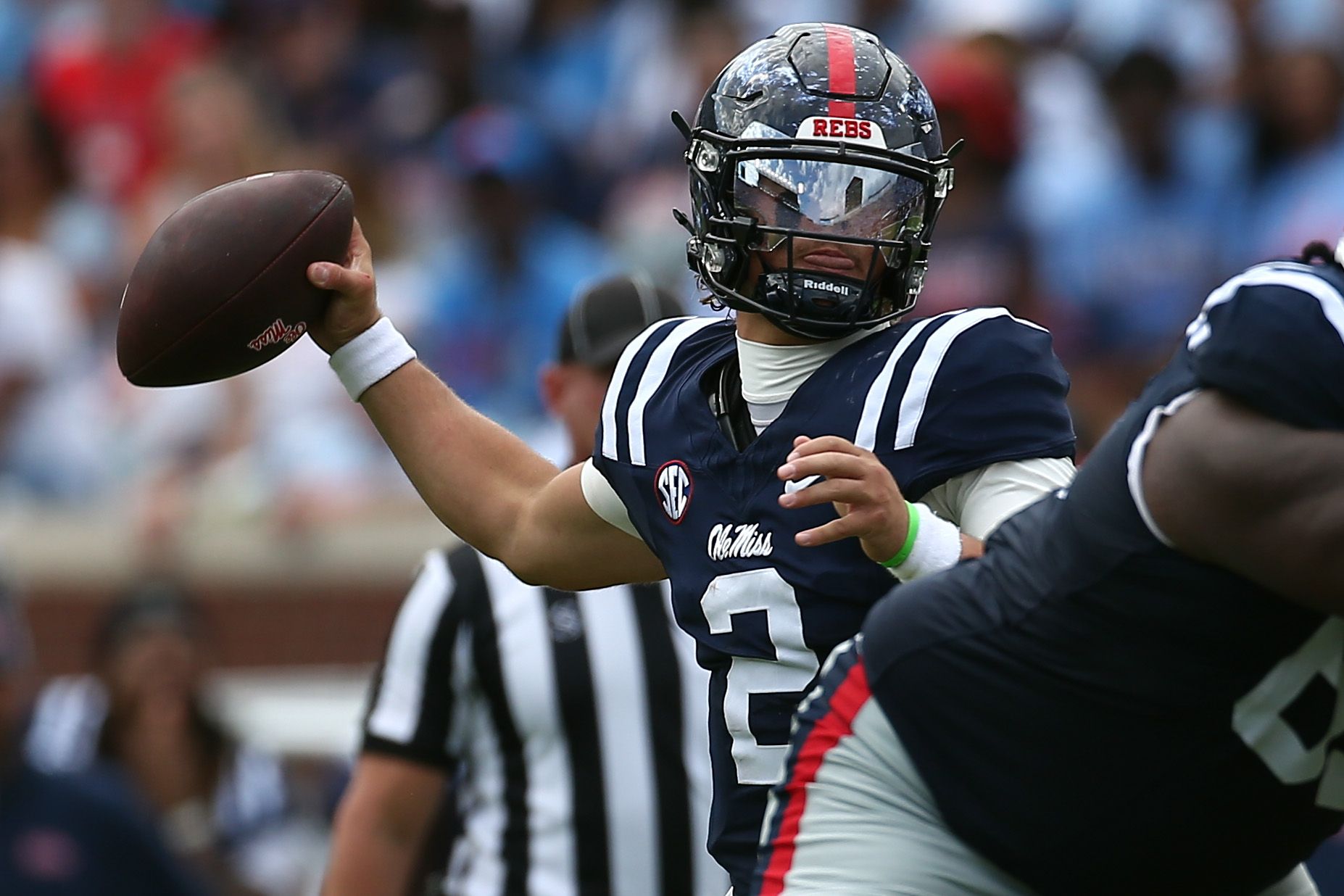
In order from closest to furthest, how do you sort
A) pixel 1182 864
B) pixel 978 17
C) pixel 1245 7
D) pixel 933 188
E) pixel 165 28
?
pixel 1182 864
pixel 933 188
pixel 1245 7
pixel 978 17
pixel 165 28

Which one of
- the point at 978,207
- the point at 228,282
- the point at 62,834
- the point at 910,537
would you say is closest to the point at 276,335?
the point at 228,282

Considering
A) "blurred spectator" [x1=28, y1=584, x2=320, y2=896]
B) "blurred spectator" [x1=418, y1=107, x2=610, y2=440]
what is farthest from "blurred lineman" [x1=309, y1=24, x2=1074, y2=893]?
"blurred spectator" [x1=418, y1=107, x2=610, y2=440]

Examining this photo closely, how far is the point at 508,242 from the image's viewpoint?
24.2ft

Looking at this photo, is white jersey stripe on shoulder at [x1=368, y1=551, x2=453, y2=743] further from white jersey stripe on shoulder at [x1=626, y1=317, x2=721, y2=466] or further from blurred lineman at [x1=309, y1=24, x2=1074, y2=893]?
white jersey stripe on shoulder at [x1=626, y1=317, x2=721, y2=466]

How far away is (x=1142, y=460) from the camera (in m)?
2.18

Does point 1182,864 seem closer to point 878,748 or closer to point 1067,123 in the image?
point 878,748

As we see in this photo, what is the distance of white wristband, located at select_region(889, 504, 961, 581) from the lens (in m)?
2.46

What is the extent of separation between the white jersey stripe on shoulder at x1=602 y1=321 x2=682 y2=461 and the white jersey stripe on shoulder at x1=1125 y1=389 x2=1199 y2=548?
891 mm

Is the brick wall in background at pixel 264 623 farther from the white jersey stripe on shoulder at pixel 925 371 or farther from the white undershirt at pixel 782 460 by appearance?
the white jersey stripe on shoulder at pixel 925 371

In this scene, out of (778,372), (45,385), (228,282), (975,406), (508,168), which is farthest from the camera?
(45,385)

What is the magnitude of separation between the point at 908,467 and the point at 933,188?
0.44m

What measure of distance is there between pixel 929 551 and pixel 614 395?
648mm

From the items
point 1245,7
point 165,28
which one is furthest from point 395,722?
point 165,28

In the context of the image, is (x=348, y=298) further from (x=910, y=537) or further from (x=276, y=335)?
(x=910, y=537)
